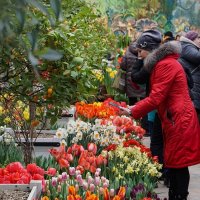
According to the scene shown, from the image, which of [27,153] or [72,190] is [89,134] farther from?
[72,190]

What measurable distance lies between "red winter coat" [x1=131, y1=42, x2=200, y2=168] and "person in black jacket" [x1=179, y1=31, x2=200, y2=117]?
1965 mm

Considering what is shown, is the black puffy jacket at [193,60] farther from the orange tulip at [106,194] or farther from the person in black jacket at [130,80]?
the orange tulip at [106,194]

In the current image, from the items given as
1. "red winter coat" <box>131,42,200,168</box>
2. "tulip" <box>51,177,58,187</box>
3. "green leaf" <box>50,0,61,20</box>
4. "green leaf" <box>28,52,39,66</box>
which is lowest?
"tulip" <box>51,177,58,187</box>

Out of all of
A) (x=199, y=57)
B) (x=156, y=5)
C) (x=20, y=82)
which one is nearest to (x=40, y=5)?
(x=20, y=82)

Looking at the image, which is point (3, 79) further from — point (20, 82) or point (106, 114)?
point (106, 114)

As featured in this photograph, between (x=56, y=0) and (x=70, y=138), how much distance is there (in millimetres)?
5149

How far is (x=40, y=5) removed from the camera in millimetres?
1284

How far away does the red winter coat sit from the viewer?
5207 mm

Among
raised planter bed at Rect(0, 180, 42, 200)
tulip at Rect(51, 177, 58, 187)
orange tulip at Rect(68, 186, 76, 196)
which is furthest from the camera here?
tulip at Rect(51, 177, 58, 187)

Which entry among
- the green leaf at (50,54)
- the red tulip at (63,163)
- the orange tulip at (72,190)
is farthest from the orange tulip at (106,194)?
the green leaf at (50,54)

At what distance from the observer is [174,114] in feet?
17.2

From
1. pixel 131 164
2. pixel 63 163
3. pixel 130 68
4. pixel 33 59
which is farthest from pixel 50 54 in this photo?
pixel 130 68

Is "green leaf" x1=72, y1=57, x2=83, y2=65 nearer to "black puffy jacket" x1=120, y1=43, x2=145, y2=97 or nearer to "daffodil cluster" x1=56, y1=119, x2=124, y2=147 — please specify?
"daffodil cluster" x1=56, y1=119, x2=124, y2=147

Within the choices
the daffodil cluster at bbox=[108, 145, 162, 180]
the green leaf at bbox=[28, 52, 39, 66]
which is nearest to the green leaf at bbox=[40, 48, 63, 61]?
the green leaf at bbox=[28, 52, 39, 66]
